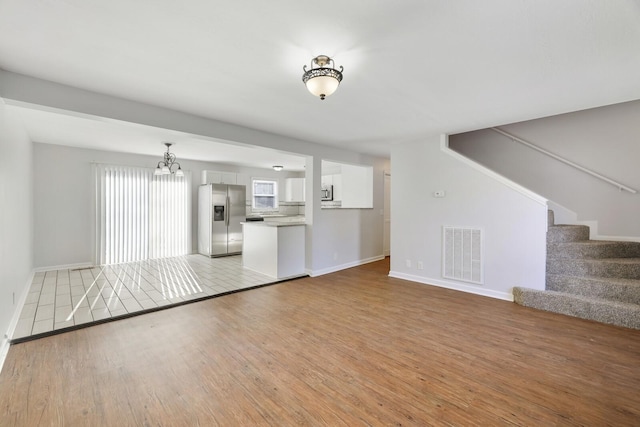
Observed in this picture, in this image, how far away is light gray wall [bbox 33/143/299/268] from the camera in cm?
509

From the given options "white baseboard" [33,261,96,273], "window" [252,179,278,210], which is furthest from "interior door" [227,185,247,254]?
"white baseboard" [33,261,96,273]

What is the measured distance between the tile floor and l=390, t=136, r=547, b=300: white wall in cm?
272

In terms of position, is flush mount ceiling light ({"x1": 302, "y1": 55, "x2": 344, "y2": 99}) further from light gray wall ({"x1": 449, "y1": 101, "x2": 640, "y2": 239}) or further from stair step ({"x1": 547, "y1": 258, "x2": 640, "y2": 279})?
light gray wall ({"x1": 449, "y1": 101, "x2": 640, "y2": 239})

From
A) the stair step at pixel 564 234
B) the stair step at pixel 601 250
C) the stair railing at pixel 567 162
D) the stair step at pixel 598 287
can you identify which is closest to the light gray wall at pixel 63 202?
the stair railing at pixel 567 162

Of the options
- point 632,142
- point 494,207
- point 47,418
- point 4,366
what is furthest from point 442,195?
point 4,366

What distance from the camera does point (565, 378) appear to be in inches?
77.6

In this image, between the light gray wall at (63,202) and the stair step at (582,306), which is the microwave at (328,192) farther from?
the stair step at (582,306)

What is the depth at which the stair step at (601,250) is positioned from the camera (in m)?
3.49

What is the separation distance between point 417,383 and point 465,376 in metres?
0.40

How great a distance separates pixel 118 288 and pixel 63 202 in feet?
9.09

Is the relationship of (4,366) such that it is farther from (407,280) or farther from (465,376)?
(407,280)

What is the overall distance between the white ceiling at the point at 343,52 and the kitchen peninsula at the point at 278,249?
2147mm

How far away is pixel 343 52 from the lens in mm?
1992

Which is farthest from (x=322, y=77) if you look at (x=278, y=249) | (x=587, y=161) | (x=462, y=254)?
(x=587, y=161)
